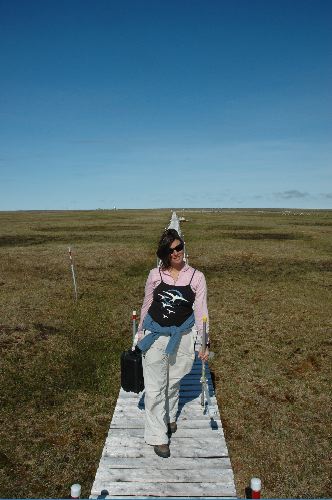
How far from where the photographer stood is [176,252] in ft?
17.8

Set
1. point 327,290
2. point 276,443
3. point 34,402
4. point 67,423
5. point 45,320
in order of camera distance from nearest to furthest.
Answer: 1. point 276,443
2. point 67,423
3. point 34,402
4. point 45,320
5. point 327,290

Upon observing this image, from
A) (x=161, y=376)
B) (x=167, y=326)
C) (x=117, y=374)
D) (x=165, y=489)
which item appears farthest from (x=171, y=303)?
(x=117, y=374)

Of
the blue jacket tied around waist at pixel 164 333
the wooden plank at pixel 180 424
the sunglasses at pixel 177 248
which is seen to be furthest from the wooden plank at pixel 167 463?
the sunglasses at pixel 177 248

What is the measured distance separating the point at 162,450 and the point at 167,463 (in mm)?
183

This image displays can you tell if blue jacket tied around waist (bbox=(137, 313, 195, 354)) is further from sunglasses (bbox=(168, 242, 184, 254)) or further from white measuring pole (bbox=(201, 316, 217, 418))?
sunglasses (bbox=(168, 242, 184, 254))

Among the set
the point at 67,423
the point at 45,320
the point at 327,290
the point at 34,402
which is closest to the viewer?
the point at 67,423

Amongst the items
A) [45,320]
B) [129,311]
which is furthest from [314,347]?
[45,320]

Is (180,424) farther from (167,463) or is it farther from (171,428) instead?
(167,463)

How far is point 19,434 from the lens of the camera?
739 centimetres

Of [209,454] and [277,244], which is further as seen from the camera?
[277,244]

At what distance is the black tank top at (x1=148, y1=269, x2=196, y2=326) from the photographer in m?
5.53

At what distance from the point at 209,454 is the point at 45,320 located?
375 inches

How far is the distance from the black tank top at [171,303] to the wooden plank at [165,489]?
212 centimetres

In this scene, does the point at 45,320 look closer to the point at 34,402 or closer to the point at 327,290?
the point at 34,402
